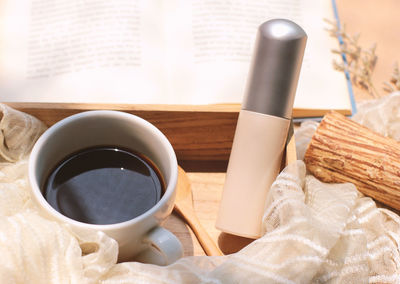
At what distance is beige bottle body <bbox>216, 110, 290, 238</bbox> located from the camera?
43cm

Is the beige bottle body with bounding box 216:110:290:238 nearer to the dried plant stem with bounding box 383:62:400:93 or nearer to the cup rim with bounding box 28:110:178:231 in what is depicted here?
the cup rim with bounding box 28:110:178:231

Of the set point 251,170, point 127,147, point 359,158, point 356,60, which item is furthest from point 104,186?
point 356,60

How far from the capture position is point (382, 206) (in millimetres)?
464

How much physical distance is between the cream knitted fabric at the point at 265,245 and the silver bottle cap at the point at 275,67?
2.6 inches

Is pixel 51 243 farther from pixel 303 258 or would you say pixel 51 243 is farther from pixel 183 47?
pixel 183 47

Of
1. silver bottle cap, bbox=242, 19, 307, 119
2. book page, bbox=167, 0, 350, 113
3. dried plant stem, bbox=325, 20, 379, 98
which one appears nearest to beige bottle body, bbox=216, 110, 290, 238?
silver bottle cap, bbox=242, 19, 307, 119

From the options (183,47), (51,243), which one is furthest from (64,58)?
(51,243)

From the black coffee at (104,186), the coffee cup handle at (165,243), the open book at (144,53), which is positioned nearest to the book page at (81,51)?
the open book at (144,53)

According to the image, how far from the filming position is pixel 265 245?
1.26 feet

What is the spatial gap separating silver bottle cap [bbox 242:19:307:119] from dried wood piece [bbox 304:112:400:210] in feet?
0.19

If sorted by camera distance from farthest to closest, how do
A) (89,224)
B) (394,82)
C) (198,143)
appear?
(394,82) → (198,143) → (89,224)

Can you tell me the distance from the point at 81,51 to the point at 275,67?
305 millimetres

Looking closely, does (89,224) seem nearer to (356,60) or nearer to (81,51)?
(81,51)

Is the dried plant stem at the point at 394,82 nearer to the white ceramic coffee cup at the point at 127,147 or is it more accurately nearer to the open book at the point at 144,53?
the open book at the point at 144,53
